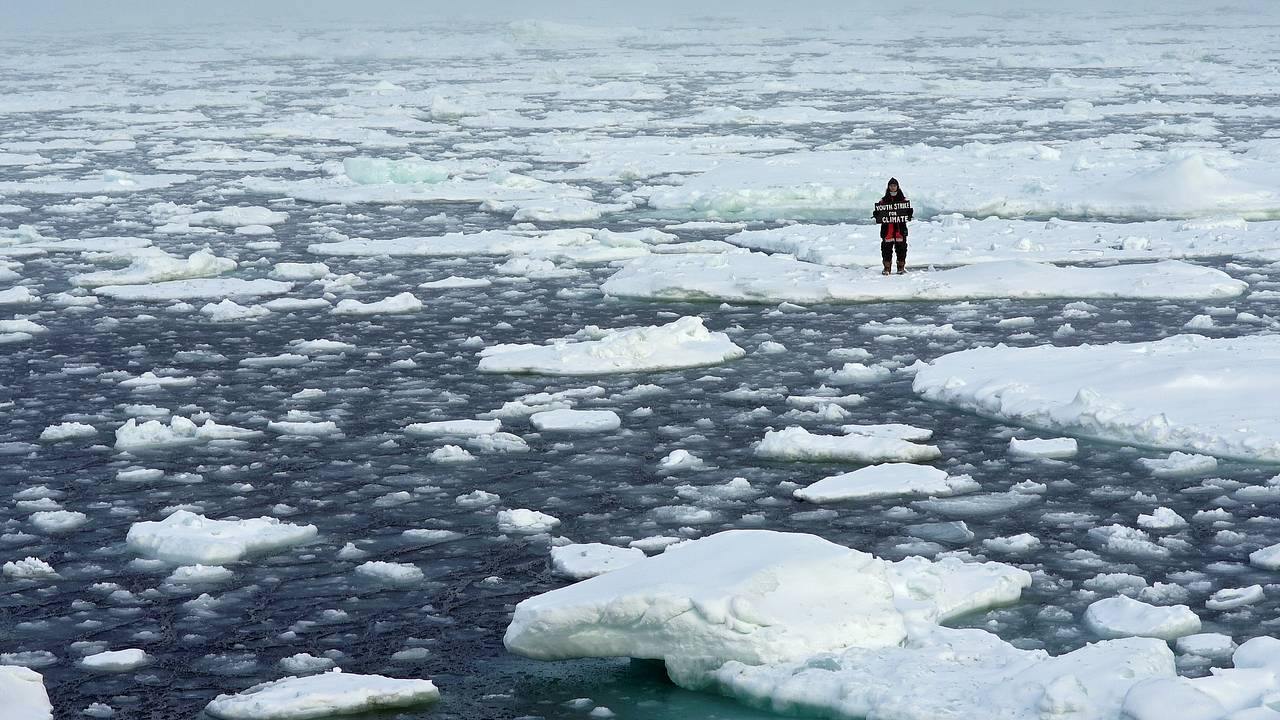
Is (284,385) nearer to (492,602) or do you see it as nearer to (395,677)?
(492,602)

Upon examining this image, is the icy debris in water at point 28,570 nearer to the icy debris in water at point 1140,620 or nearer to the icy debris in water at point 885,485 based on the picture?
the icy debris in water at point 885,485

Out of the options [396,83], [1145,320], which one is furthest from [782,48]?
[1145,320]

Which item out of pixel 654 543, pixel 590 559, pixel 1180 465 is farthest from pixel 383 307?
pixel 1180 465

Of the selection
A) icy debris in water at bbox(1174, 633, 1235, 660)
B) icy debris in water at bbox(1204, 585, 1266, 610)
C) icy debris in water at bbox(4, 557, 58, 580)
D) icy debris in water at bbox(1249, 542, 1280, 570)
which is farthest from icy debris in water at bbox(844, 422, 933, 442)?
icy debris in water at bbox(4, 557, 58, 580)

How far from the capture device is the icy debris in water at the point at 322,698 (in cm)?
583

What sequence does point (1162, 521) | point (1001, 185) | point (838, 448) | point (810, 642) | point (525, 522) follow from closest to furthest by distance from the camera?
point (810, 642) → point (1162, 521) → point (525, 522) → point (838, 448) → point (1001, 185)

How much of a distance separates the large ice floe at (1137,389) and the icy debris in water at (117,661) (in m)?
5.41

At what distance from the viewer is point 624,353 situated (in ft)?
38.0

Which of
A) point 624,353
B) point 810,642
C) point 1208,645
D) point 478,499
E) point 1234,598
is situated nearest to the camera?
point 810,642

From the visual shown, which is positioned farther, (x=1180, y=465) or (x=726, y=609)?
(x=1180, y=465)

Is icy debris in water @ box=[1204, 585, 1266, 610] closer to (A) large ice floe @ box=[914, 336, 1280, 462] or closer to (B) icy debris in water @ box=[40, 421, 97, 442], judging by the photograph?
(A) large ice floe @ box=[914, 336, 1280, 462]

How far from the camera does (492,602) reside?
7062 mm

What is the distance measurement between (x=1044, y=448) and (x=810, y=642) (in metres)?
3.62

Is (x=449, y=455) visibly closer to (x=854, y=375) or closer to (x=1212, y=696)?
(x=854, y=375)
